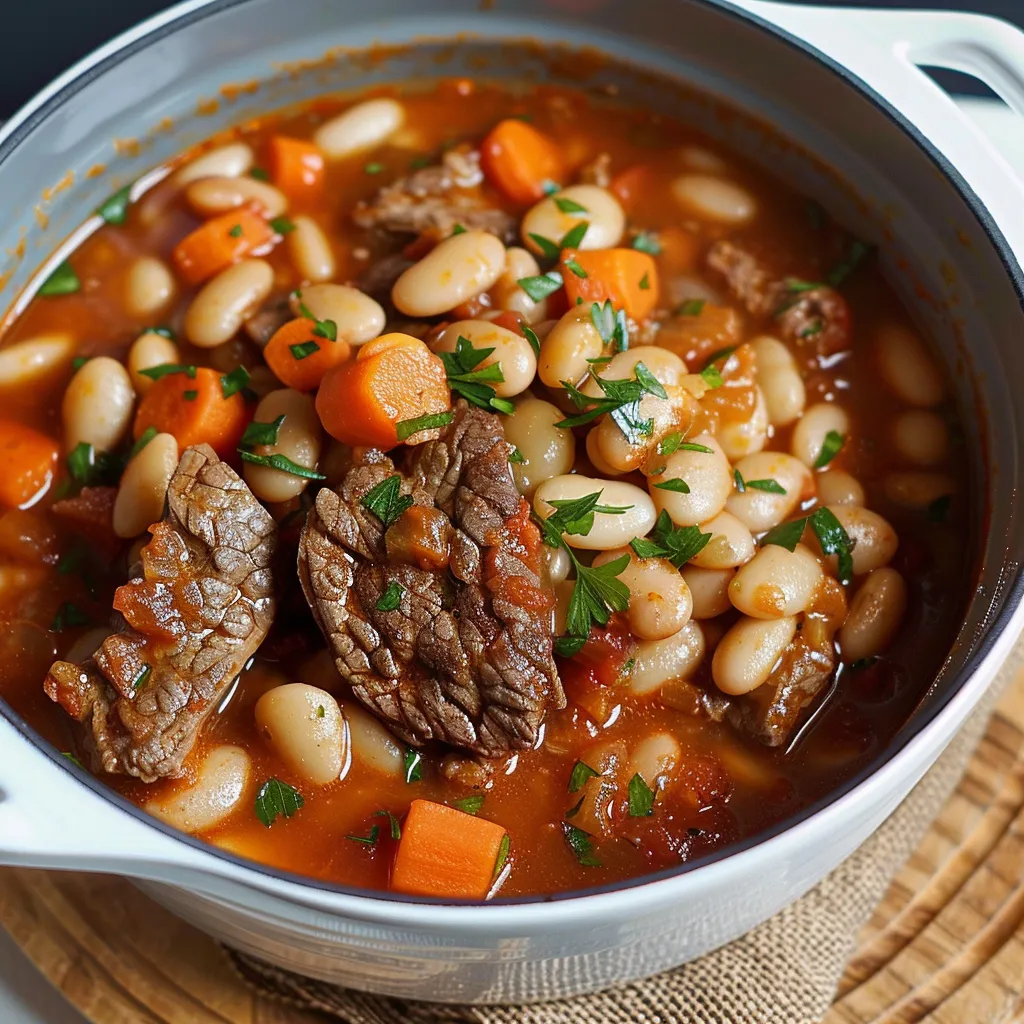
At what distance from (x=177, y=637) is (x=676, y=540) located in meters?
1.06

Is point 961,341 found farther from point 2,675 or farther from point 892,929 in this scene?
point 2,675

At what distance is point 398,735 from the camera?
2.43m

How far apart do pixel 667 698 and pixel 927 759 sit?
60 cm

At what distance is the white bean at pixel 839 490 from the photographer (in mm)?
2732

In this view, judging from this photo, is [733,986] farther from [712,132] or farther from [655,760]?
[712,132]

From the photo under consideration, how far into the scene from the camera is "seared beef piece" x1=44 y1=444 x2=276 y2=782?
2324 mm

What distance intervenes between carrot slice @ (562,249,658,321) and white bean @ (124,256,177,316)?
104 centimetres

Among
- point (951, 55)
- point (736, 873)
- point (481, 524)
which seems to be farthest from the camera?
point (951, 55)

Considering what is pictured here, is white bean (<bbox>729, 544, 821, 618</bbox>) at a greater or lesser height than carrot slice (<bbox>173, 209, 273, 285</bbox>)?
lesser

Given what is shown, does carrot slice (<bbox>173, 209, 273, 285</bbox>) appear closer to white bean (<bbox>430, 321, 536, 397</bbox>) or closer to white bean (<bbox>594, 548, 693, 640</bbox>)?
white bean (<bbox>430, 321, 536, 397</bbox>)

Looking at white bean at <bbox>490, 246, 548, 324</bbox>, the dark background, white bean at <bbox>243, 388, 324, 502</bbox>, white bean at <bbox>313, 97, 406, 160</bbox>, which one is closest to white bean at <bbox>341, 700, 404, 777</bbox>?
white bean at <bbox>243, 388, 324, 502</bbox>

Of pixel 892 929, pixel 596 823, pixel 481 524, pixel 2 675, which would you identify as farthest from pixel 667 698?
pixel 2 675

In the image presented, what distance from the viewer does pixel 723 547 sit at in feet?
8.33

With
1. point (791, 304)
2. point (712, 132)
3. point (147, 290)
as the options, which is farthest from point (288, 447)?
point (712, 132)
